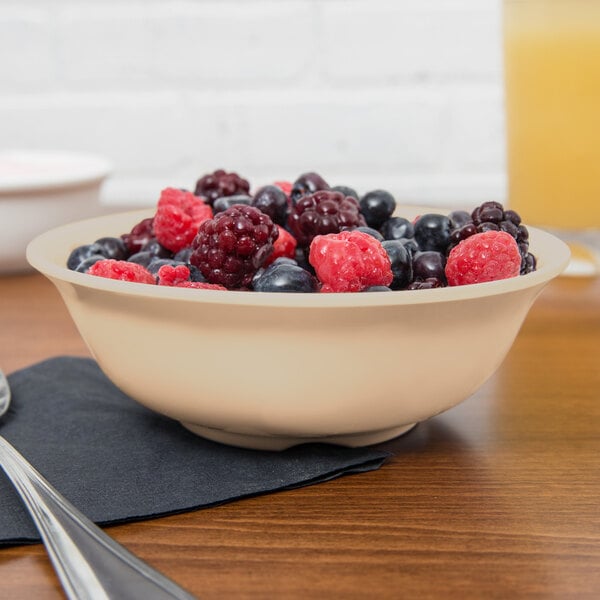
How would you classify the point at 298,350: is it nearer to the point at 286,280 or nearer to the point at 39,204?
the point at 286,280

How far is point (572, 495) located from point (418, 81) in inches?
58.9

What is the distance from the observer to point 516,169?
1.35 m

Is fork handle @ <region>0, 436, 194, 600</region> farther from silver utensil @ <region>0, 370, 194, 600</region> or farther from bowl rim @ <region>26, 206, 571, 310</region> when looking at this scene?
bowl rim @ <region>26, 206, 571, 310</region>

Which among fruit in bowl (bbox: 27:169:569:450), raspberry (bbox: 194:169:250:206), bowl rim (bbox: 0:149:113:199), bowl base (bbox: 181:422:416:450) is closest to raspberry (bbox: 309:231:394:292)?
fruit in bowl (bbox: 27:169:569:450)

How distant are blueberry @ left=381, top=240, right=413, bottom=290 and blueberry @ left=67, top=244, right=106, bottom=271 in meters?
0.24

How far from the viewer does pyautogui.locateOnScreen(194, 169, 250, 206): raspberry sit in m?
0.86

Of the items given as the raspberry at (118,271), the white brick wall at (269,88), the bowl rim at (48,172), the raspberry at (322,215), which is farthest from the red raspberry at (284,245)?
the white brick wall at (269,88)

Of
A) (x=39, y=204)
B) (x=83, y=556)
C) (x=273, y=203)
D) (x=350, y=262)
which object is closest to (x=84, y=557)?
(x=83, y=556)

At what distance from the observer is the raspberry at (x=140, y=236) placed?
826mm

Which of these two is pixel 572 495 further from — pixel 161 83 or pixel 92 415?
pixel 161 83

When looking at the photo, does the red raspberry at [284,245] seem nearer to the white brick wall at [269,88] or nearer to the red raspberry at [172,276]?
the red raspberry at [172,276]

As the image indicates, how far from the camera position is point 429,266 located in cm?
71

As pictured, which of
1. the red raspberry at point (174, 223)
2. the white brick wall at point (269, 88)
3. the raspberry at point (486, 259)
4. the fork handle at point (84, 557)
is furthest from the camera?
the white brick wall at point (269, 88)

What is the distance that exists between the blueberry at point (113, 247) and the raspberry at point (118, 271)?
0.09 meters
